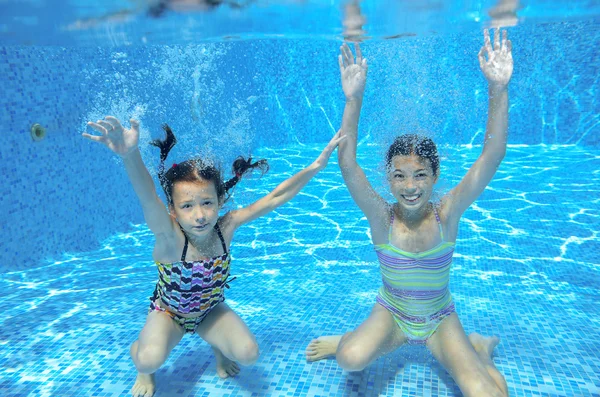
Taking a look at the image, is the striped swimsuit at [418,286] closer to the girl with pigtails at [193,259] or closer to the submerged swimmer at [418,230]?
the submerged swimmer at [418,230]

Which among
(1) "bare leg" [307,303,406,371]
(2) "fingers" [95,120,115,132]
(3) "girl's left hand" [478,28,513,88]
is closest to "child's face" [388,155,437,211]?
(3) "girl's left hand" [478,28,513,88]

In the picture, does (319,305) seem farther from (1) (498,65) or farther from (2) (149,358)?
(1) (498,65)

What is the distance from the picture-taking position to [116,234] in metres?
6.52

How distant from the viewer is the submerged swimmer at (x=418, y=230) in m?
2.63

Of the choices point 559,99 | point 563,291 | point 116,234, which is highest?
point 559,99

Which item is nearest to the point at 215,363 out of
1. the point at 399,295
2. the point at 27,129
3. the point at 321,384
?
the point at 321,384

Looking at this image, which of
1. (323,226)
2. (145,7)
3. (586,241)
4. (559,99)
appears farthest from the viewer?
(559,99)

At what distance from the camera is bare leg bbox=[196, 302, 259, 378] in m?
2.69

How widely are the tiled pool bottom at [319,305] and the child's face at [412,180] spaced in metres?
1.17

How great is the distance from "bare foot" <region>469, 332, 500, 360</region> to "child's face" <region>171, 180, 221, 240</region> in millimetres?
1894

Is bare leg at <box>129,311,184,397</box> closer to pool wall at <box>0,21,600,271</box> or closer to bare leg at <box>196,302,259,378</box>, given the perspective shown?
bare leg at <box>196,302,259,378</box>

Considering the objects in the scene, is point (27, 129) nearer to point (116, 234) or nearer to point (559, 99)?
point (116, 234)

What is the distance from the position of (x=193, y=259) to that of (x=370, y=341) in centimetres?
118

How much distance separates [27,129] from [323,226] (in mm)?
3907
